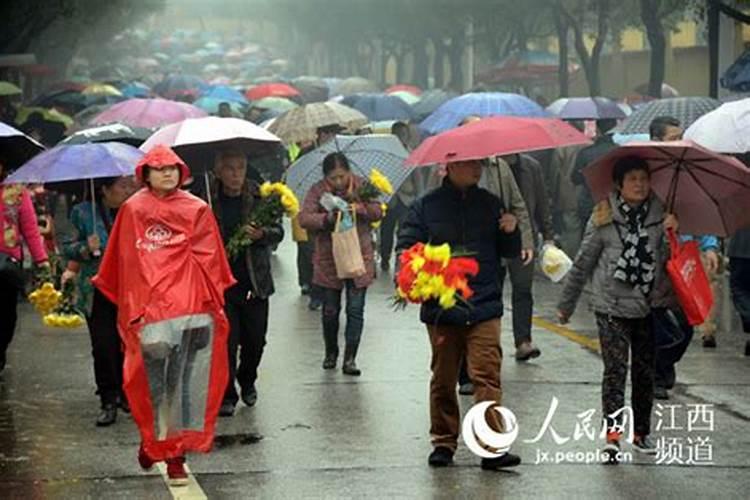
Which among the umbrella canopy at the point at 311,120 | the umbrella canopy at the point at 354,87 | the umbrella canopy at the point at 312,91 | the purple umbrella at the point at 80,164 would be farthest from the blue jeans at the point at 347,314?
the umbrella canopy at the point at 354,87

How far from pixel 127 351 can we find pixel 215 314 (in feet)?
1.53

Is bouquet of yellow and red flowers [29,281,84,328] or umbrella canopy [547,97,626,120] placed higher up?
bouquet of yellow and red flowers [29,281,84,328]

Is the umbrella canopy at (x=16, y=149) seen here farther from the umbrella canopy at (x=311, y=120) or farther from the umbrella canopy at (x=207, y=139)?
the umbrella canopy at (x=311, y=120)

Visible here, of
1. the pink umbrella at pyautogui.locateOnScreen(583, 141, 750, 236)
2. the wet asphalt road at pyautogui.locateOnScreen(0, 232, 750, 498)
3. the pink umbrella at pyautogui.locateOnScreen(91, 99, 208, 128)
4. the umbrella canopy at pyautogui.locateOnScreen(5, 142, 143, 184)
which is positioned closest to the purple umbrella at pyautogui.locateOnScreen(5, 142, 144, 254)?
the umbrella canopy at pyautogui.locateOnScreen(5, 142, 143, 184)

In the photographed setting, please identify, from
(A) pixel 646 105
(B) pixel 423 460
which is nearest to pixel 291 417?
(B) pixel 423 460

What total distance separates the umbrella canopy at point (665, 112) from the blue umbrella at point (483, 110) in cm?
110

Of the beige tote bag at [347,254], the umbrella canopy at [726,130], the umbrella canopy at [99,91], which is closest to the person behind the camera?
the umbrella canopy at [726,130]

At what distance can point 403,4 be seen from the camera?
→ 58531 millimetres

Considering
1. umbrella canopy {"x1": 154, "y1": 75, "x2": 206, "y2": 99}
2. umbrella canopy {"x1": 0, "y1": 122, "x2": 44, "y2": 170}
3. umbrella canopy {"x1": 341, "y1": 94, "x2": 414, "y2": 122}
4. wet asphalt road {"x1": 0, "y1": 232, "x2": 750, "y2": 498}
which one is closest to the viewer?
wet asphalt road {"x1": 0, "y1": 232, "x2": 750, "y2": 498}

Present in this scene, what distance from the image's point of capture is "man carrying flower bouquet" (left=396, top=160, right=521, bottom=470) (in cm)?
935

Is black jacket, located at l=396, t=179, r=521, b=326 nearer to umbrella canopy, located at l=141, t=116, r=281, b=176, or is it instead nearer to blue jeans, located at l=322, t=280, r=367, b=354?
umbrella canopy, located at l=141, t=116, r=281, b=176

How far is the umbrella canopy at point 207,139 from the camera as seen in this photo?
11.3 m

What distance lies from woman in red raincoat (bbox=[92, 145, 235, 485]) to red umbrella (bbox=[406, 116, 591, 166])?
1178 millimetres

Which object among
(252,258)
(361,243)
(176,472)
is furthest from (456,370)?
(361,243)
